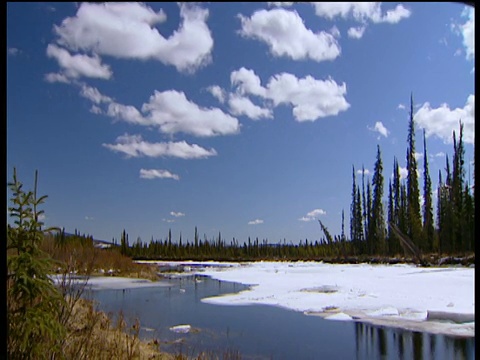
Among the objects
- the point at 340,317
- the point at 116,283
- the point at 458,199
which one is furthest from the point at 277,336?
the point at 458,199

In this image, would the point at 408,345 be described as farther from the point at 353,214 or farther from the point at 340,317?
the point at 353,214

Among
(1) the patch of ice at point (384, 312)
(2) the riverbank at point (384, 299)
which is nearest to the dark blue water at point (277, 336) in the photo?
(2) the riverbank at point (384, 299)

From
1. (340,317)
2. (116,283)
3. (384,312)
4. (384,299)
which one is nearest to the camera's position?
(340,317)

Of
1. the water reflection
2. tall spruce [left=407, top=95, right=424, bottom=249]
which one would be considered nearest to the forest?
tall spruce [left=407, top=95, right=424, bottom=249]

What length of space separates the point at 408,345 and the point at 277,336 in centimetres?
180

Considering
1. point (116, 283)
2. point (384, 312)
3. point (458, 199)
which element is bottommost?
point (116, 283)

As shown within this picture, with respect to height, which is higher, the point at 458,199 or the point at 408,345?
the point at 458,199

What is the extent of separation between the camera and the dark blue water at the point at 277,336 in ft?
18.8

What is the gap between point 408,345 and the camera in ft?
19.9

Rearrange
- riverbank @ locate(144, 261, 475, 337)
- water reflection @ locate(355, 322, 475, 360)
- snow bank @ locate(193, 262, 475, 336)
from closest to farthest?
water reflection @ locate(355, 322, 475, 360), riverbank @ locate(144, 261, 475, 337), snow bank @ locate(193, 262, 475, 336)

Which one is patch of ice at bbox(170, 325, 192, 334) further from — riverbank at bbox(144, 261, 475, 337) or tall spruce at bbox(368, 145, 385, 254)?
tall spruce at bbox(368, 145, 385, 254)

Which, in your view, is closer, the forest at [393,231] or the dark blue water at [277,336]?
the dark blue water at [277,336]

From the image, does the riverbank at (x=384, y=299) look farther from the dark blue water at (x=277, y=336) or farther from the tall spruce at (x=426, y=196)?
the tall spruce at (x=426, y=196)

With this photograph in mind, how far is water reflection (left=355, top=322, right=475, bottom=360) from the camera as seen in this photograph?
552cm
